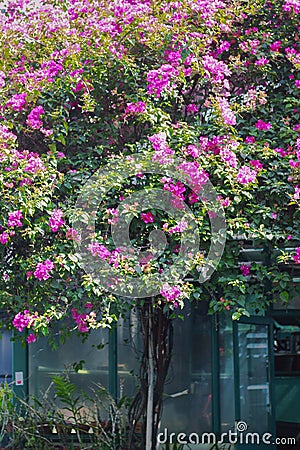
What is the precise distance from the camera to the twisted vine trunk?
268 inches

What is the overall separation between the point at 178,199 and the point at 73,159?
0.92 metres

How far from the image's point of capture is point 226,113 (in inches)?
217

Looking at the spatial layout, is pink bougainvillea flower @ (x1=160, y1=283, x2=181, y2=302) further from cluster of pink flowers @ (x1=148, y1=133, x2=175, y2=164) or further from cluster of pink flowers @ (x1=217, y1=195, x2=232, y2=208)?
cluster of pink flowers @ (x1=148, y1=133, x2=175, y2=164)

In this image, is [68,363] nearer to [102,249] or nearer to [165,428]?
[165,428]

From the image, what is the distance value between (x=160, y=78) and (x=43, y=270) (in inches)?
62.6

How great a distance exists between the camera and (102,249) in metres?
5.22

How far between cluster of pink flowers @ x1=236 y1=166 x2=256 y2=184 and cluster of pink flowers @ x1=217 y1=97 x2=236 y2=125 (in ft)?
1.29

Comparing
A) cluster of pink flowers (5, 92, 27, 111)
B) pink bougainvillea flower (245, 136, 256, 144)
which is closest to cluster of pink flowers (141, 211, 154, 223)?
pink bougainvillea flower (245, 136, 256, 144)

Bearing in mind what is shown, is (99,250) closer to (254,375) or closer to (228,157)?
(228,157)

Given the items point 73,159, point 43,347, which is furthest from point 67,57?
point 43,347

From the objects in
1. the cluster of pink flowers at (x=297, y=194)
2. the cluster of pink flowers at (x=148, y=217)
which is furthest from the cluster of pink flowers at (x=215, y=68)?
the cluster of pink flowers at (x=148, y=217)

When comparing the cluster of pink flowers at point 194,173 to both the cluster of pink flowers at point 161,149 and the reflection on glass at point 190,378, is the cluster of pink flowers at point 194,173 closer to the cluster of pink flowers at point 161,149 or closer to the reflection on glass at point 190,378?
the cluster of pink flowers at point 161,149

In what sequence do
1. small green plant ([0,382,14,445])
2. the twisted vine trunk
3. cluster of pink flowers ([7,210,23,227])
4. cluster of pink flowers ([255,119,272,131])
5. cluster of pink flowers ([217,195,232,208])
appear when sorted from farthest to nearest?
1. small green plant ([0,382,14,445])
2. the twisted vine trunk
3. cluster of pink flowers ([255,119,272,131])
4. cluster of pink flowers ([217,195,232,208])
5. cluster of pink flowers ([7,210,23,227])

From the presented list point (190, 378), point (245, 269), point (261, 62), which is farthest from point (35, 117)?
point (190, 378)
